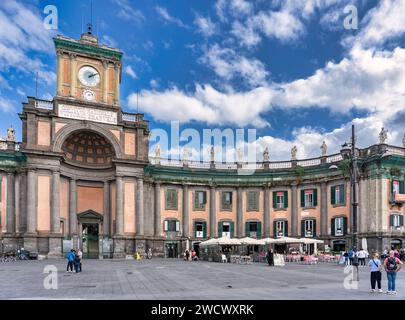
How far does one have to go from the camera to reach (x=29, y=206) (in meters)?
43.3

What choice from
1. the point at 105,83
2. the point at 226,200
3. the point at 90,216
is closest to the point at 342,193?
the point at 226,200

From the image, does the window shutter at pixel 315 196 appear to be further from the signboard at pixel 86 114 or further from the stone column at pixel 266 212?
the signboard at pixel 86 114

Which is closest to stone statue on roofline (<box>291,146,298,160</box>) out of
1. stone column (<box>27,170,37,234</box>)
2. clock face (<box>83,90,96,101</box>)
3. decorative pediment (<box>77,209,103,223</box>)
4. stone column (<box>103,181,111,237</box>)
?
stone column (<box>103,181,111,237</box>)

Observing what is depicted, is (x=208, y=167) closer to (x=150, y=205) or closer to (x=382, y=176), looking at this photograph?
(x=150, y=205)

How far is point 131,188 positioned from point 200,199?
9.66m

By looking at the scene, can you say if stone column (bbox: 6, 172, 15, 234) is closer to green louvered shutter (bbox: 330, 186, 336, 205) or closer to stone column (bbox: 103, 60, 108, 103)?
stone column (bbox: 103, 60, 108, 103)

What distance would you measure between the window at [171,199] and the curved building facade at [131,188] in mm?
234

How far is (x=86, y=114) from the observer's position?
47.5 metres

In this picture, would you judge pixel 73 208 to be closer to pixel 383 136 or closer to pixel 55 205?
pixel 55 205

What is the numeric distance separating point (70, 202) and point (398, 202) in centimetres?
3499

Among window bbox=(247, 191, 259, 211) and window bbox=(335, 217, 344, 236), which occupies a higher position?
window bbox=(247, 191, 259, 211)

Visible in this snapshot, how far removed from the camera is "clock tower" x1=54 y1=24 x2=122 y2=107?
47.6 m

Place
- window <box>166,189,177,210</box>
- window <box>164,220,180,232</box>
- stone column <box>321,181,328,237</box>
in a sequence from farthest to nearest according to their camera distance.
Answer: window <box>166,189,177,210</box> → window <box>164,220,180,232</box> → stone column <box>321,181,328,237</box>
